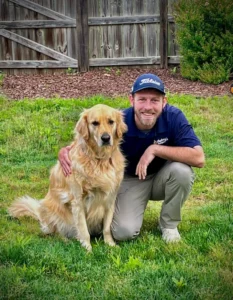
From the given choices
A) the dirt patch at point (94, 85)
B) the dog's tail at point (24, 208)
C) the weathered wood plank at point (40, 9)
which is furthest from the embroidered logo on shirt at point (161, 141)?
the weathered wood plank at point (40, 9)

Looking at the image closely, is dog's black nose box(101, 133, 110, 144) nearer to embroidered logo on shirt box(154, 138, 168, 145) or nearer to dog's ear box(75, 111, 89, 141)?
dog's ear box(75, 111, 89, 141)

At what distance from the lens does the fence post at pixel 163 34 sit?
11555 millimetres

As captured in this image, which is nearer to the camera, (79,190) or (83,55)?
(79,190)

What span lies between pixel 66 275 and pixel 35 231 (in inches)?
46.9

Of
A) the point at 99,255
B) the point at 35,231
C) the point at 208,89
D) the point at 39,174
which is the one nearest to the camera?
the point at 99,255

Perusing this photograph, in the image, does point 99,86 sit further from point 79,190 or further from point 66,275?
point 66,275

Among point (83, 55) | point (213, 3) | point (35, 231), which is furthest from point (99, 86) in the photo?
point (35, 231)

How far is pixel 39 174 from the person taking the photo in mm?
6727

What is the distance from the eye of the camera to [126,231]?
4.59 m

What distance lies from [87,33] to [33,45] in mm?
1263

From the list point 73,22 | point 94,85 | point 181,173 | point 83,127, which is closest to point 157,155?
point 181,173

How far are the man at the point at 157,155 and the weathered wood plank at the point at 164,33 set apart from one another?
24.1ft

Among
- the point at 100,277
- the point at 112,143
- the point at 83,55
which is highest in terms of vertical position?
the point at 83,55

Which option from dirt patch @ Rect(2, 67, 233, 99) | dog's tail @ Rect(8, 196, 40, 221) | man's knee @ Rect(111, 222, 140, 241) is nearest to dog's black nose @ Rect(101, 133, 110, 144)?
man's knee @ Rect(111, 222, 140, 241)
